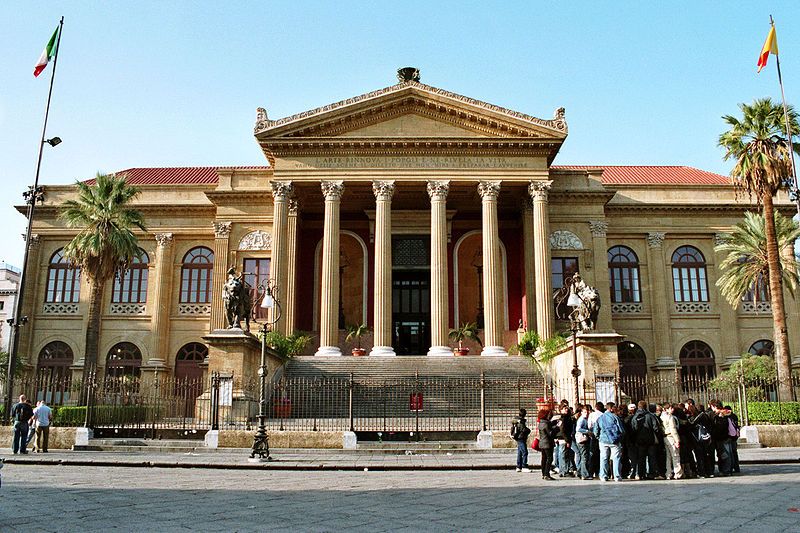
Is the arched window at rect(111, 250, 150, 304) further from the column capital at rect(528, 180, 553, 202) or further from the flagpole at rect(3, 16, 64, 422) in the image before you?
the column capital at rect(528, 180, 553, 202)

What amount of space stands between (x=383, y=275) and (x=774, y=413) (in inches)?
643

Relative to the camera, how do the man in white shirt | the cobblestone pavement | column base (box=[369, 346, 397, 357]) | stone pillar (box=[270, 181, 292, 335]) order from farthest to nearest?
stone pillar (box=[270, 181, 292, 335]) < column base (box=[369, 346, 397, 357]) < the man in white shirt < the cobblestone pavement

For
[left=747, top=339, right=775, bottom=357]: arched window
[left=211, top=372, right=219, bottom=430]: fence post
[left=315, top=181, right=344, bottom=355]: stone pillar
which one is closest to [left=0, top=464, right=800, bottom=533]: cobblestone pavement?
[left=211, top=372, right=219, bottom=430]: fence post

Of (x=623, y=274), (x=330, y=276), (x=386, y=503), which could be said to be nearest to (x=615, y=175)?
(x=623, y=274)

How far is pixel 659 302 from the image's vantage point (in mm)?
37469

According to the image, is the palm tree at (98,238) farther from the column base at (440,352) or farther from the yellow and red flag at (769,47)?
the yellow and red flag at (769,47)

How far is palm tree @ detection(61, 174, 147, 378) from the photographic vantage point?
30609 mm

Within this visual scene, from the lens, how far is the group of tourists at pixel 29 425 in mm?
18453

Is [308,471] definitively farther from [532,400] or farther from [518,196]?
[518,196]

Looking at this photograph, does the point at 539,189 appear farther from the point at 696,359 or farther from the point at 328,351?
the point at 696,359

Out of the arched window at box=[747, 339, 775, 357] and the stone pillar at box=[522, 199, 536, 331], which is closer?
the stone pillar at box=[522, 199, 536, 331]

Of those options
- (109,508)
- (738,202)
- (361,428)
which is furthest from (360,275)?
(109,508)

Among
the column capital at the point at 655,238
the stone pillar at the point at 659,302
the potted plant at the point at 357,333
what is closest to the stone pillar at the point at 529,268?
the stone pillar at the point at 659,302

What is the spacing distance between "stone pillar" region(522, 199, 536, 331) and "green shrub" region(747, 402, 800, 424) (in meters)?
12.3
